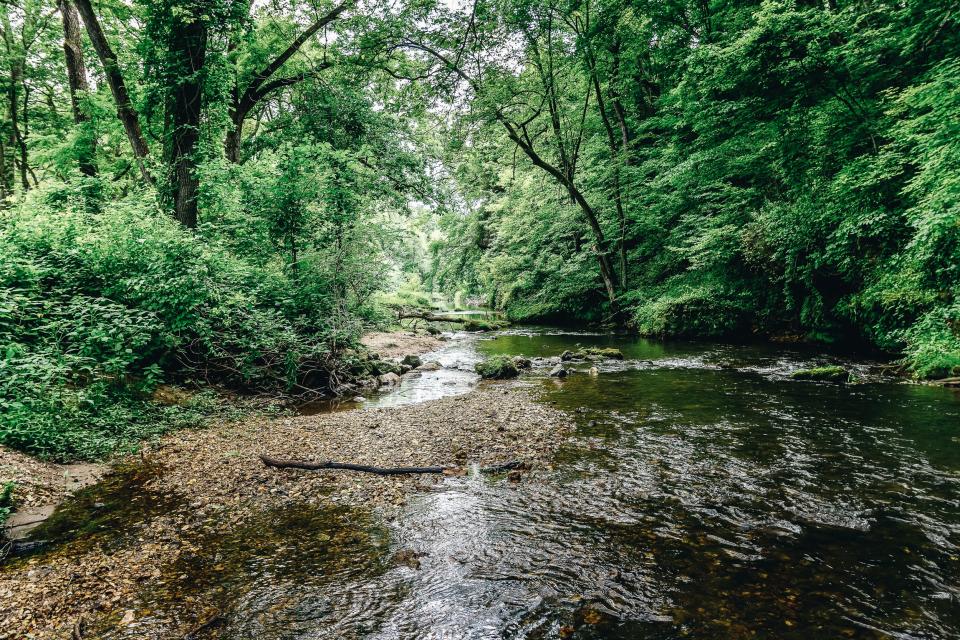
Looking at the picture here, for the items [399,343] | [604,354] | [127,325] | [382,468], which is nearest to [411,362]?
[399,343]

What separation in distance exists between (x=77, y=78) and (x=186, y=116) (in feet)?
19.1

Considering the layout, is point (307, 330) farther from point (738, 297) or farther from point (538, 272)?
point (538, 272)

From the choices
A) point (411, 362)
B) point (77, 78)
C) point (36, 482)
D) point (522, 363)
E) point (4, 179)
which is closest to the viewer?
point (36, 482)

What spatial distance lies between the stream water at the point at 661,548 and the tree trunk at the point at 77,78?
14.6m

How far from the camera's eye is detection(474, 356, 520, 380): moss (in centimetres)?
1215

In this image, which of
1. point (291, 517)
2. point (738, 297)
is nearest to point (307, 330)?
point (291, 517)

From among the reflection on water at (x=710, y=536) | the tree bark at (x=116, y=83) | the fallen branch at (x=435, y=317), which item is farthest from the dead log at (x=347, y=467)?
the fallen branch at (x=435, y=317)

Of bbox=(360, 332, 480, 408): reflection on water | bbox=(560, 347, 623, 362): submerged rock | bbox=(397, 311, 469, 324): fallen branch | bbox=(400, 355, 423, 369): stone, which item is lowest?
bbox=(360, 332, 480, 408): reflection on water

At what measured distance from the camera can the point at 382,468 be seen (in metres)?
5.48

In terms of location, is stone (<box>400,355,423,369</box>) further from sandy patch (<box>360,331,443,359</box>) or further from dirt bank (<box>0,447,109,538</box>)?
dirt bank (<box>0,447,109,538</box>)

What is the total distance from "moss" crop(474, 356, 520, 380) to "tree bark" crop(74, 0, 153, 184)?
415 inches

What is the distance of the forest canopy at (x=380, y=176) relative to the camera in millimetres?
7105

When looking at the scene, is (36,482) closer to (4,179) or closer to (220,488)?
(220,488)

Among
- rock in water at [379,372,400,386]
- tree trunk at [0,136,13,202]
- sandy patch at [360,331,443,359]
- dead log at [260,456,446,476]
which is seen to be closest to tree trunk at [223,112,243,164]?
tree trunk at [0,136,13,202]
